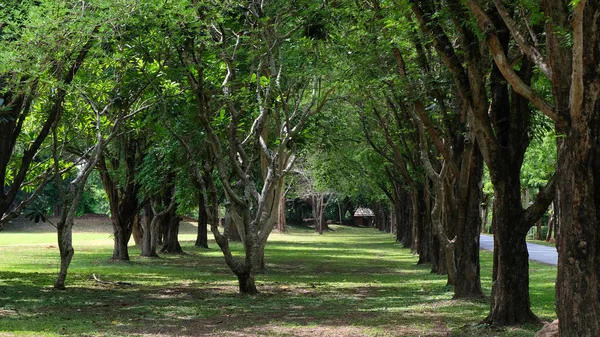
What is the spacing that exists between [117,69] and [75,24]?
4.17m

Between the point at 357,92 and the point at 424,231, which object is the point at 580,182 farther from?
the point at 424,231

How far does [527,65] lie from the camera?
12.5 metres

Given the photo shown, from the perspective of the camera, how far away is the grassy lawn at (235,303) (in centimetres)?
1291

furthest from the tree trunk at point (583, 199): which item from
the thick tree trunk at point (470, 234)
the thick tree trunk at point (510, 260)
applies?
the thick tree trunk at point (470, 234)

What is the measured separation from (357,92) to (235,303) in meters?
7.42

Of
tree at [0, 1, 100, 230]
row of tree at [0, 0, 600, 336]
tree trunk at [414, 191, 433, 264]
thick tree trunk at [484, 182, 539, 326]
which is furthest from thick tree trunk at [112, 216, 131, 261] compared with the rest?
thick tree trunk at [484, 182, 539, 326]

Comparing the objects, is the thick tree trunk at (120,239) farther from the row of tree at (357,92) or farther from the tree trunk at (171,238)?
the tree trunk at (171,238)

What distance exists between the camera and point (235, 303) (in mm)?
17156

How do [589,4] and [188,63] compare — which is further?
[188,63]

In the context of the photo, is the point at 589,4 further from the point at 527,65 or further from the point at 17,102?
the point at 17,102

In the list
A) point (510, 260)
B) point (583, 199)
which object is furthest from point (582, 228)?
point (510, 260)

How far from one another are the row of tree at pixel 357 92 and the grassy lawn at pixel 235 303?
103cm

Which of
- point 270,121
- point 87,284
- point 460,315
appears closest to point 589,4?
point 460,315

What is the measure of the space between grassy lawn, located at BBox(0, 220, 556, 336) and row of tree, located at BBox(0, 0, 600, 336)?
1026 mm
